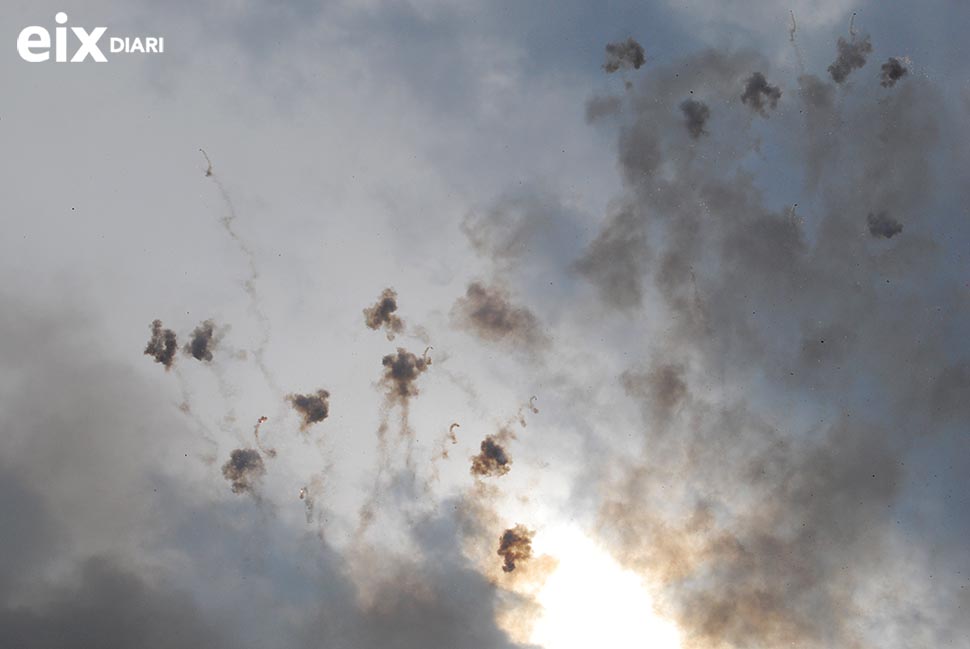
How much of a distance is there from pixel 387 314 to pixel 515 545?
32803mm

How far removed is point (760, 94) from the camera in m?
106

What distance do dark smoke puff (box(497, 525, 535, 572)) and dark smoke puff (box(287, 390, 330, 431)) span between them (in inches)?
1086

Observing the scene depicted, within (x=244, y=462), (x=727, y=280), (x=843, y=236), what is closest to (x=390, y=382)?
(x=244, y=462)

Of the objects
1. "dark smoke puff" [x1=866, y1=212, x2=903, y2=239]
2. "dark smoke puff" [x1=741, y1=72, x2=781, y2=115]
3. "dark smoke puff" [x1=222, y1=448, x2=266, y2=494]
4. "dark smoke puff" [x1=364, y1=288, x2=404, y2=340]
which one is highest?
"dark smoke puff" [x1=741, y1=72, x2=781, y2=115]

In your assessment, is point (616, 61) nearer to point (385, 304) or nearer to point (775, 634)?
point (385, 304)

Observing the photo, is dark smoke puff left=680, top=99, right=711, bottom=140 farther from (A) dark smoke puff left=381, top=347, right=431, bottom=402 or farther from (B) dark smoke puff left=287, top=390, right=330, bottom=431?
(B) dark smoke puff left=287, top=390, right=330, bottom=431

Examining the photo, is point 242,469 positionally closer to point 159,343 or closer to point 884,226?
point 159,343

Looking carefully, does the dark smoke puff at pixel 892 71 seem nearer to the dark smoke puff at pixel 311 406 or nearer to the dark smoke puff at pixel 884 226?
the dark smoke puff at pixel 884 226

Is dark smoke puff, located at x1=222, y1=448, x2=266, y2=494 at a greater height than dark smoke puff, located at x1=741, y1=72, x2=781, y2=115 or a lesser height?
Answer: lesser

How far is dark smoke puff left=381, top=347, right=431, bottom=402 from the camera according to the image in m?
102

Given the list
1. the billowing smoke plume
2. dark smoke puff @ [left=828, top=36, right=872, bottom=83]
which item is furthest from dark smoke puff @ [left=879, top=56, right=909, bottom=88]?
the billowing smoke plume

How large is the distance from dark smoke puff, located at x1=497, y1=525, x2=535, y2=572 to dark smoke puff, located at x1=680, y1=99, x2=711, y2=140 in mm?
55970

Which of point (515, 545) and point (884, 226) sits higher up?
point (884, 226)

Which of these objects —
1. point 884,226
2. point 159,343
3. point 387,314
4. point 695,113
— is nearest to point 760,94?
point 695,113
